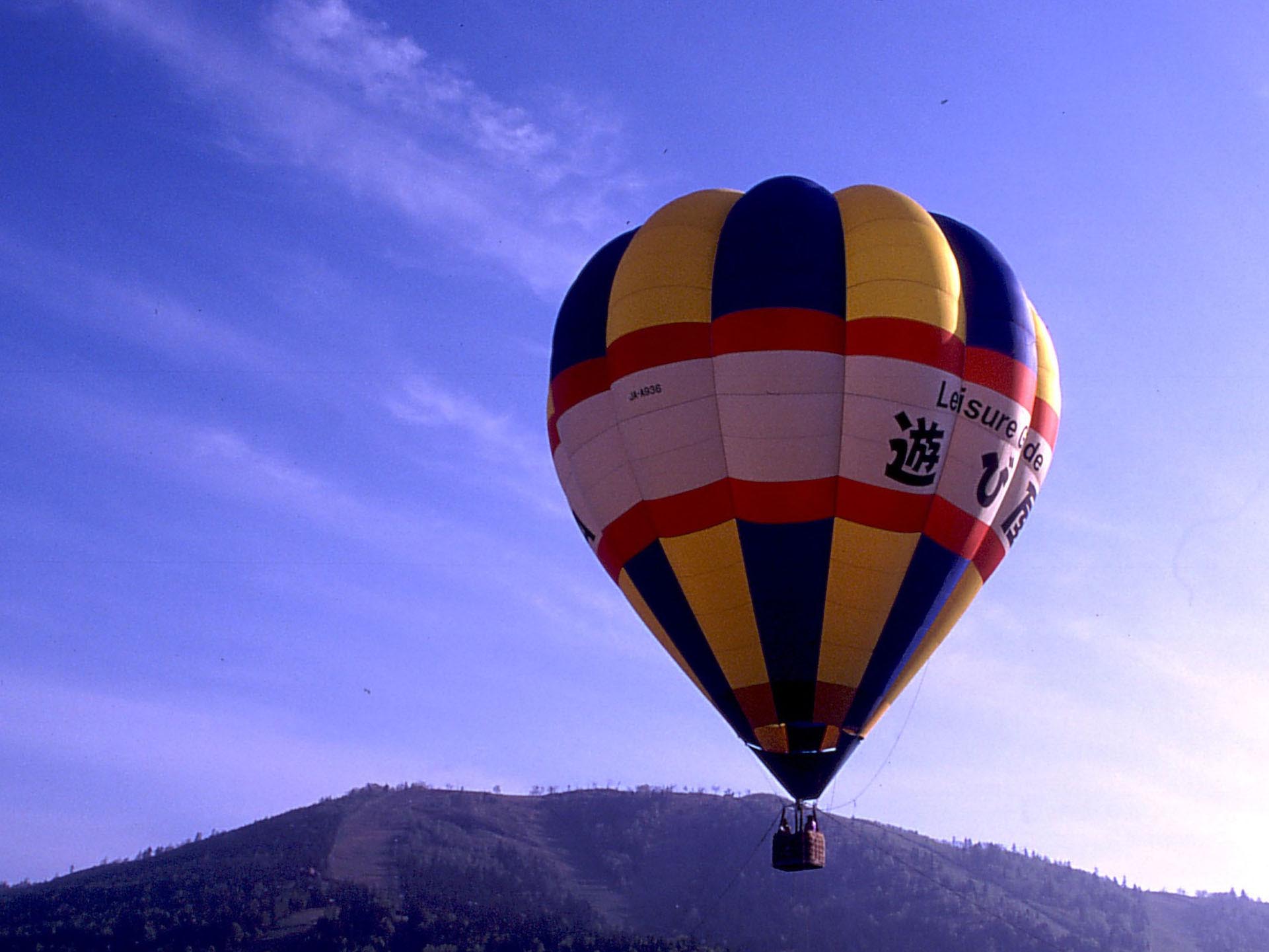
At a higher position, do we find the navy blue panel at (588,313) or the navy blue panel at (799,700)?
the navy blue panel at (588,313)

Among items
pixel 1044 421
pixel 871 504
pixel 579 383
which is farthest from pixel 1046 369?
pixel 579 383

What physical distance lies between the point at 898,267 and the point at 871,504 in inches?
179

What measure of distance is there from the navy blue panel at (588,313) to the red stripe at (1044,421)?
29.3ft

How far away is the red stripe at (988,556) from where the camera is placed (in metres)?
27.0

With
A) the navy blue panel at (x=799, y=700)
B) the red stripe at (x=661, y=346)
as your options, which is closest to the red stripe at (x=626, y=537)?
the red stripe at (x=661, y=346)

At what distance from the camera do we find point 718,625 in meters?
26.1

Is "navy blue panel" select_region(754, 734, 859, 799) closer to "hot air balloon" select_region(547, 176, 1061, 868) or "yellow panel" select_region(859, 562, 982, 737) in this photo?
"hot air balloon" select_region(547, 176, 1061, 868)

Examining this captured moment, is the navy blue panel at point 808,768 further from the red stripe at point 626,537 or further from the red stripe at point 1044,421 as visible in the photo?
the red stripe at point 1044,421

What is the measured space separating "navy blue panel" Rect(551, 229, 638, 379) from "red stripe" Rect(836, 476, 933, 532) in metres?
5.64

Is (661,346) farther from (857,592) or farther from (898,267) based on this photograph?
(857,592)

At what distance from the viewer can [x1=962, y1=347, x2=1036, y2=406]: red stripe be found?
2606 centimetres

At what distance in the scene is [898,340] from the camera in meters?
25.3

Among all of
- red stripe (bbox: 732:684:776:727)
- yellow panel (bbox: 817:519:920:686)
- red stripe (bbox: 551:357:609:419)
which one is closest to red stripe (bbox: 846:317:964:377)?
yellow panel (bbox: 817:519:920:686)

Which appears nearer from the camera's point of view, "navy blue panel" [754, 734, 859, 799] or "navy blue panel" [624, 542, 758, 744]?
"navy blue panel" [754, 734, 859, 799]
